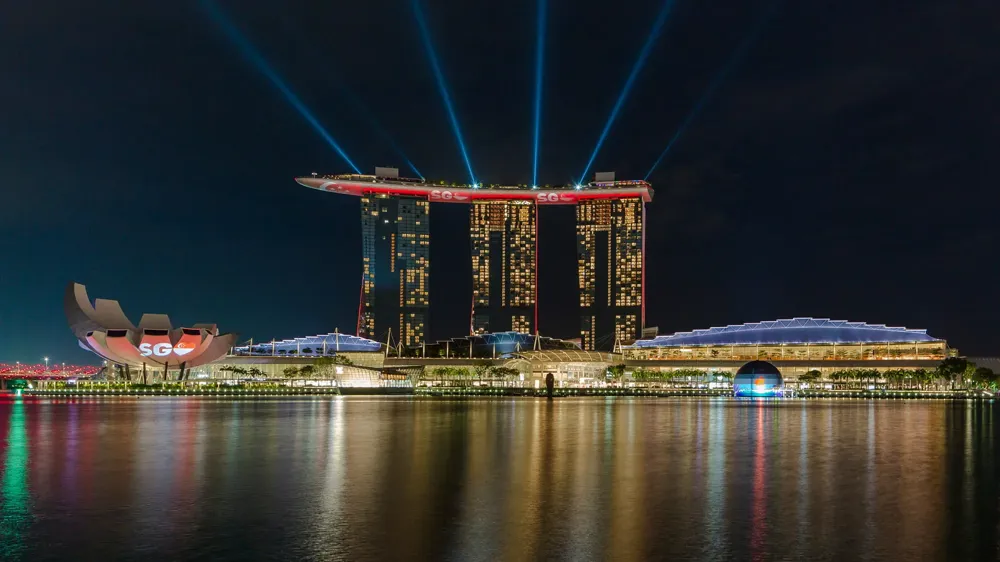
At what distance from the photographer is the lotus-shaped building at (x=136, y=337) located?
344 feet

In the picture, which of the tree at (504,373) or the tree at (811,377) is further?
the tree at (504,373)

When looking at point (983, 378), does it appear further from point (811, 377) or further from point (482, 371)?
point (482, 371)

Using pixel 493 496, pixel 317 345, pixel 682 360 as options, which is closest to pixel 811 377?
pixel 682 360

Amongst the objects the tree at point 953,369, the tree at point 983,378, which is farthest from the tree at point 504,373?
the tree at point 983,378

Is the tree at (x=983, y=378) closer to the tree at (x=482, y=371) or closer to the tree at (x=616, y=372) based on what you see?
the tree at (x=616, y=372)

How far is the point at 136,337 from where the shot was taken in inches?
4158

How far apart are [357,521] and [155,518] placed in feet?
12.7

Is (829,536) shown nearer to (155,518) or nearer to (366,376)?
(155,518)

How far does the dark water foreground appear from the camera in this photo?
1430 cm

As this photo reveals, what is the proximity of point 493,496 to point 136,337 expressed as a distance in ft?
317

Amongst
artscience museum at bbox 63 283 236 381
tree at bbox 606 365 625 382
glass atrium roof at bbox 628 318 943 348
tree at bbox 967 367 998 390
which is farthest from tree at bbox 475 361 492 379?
tree at bbox 967 367 998 390

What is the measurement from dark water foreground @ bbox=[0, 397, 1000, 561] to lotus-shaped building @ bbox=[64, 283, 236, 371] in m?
72.4

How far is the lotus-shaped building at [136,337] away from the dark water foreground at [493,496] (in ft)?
238

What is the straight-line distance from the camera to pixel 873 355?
142 m
